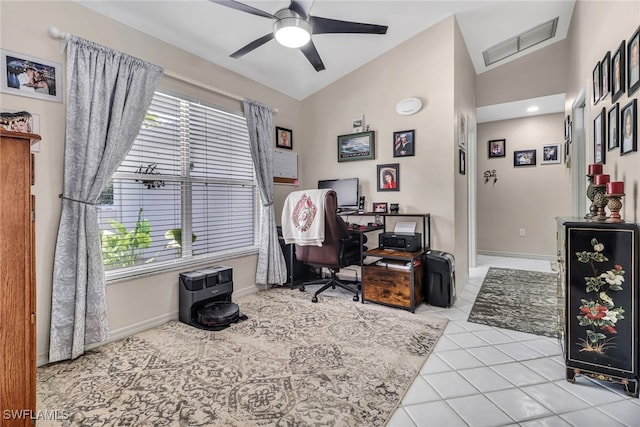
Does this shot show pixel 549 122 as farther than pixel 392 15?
Yes

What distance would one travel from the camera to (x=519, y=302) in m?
3.14

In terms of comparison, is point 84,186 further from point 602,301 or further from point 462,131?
point 462,131

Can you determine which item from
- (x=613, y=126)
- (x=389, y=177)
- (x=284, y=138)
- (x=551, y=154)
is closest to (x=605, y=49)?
(x=613, y=126)

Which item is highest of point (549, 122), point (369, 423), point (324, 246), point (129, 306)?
point (549, 122)

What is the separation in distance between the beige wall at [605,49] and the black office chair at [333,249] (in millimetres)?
2066

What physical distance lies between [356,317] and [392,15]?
9.47 feet

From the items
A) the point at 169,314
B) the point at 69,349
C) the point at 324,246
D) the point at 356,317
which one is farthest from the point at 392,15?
the point at 69,349

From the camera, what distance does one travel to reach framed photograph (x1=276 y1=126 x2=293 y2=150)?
3.90 meters

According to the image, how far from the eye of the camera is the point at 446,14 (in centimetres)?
309

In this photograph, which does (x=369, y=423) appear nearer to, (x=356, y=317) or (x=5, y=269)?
(x=356, y=317)

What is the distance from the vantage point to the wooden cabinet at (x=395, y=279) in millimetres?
2904

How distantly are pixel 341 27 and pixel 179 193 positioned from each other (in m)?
1.99

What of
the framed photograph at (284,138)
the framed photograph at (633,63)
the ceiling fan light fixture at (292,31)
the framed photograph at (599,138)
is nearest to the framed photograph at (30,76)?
the ceiling fan light fixture at (292,31)

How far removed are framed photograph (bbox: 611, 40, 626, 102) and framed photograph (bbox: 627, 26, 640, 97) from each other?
96 millimetres
